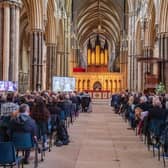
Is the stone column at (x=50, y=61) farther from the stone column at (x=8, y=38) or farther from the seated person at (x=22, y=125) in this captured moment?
the seated person at (x=22, y=125)

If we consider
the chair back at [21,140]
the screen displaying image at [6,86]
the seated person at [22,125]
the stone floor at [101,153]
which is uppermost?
the screen displaying image at [6,86]

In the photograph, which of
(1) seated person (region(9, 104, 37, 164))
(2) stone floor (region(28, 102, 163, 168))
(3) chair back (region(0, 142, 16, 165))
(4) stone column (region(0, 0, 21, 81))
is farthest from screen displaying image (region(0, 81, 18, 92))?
(3) chair back (region(0, 142, 16, 165))

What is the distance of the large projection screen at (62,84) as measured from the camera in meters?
28.8

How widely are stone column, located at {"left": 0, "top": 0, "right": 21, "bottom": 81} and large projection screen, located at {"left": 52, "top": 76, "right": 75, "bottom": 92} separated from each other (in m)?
6.77

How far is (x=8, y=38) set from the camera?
21.6 m

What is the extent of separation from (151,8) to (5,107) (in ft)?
91.7

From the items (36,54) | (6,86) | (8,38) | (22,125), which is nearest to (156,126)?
(22,125)

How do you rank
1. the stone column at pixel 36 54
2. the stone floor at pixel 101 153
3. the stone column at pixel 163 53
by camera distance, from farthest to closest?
the stone column at pixel 36 54 → the stone column at pixel 163 53 → the stone floor at pixel 101 153

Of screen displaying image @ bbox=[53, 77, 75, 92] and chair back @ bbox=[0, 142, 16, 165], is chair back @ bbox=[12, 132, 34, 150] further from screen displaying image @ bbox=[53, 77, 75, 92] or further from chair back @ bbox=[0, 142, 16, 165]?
screen displaying image @ bbox=[53, 77, 75, 92]

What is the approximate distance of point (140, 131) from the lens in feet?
52.0

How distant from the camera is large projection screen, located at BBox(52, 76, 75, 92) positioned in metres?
28.8

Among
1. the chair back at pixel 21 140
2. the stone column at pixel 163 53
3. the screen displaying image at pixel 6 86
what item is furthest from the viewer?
the stone column at pixel 163 53

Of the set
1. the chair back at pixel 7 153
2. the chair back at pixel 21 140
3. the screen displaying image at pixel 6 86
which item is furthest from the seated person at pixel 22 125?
the screen displaying image at pixel 6 86

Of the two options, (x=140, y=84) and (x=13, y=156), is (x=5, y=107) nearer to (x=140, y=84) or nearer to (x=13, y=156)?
(x=13, y=156)
